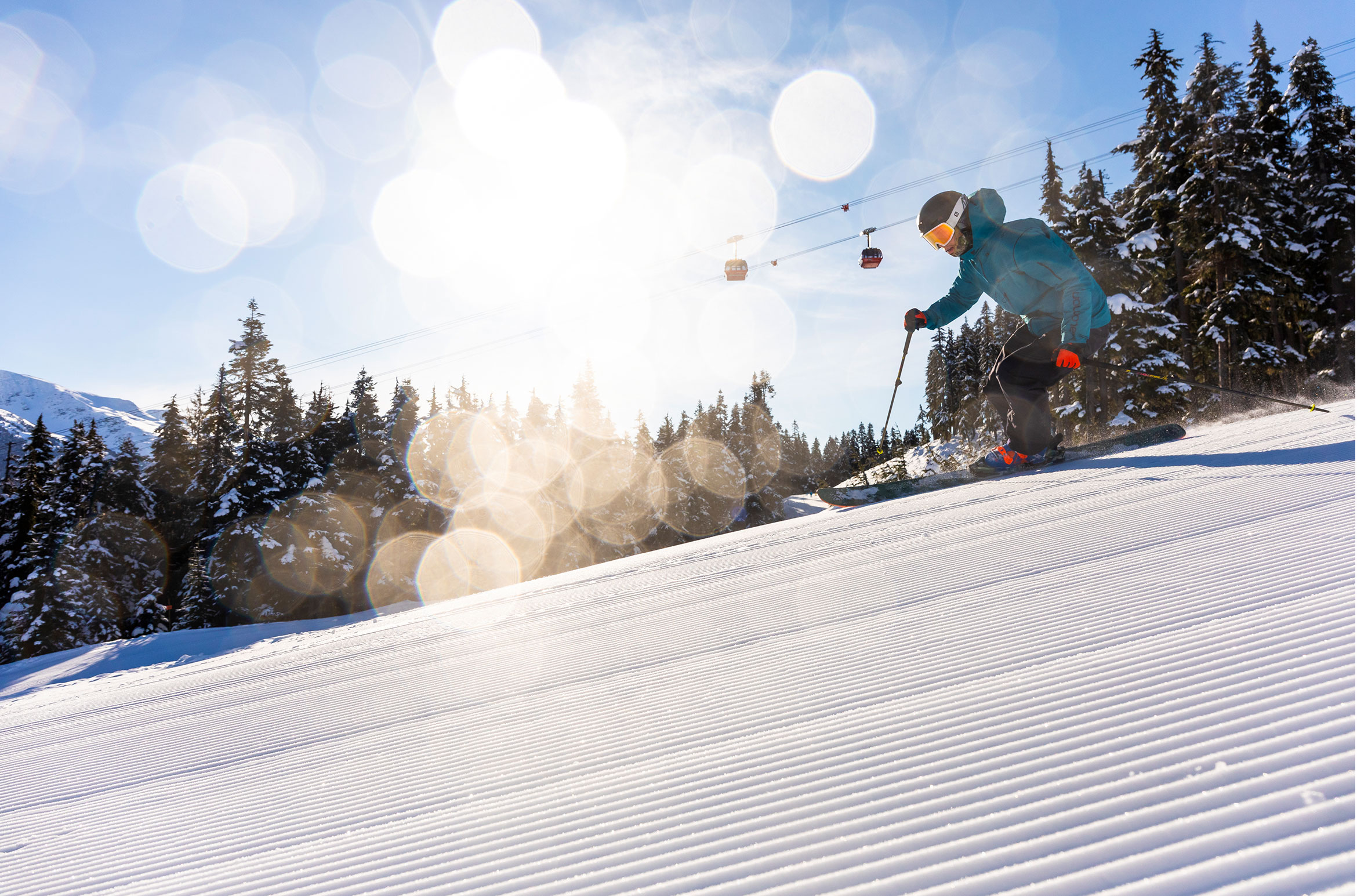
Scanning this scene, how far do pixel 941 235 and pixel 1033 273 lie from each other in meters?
0.90

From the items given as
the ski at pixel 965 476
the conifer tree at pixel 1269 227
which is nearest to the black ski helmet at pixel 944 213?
the ski at pixel 965 476

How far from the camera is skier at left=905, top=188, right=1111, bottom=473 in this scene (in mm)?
5656

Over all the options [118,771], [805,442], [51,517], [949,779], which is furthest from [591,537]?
[805,442]

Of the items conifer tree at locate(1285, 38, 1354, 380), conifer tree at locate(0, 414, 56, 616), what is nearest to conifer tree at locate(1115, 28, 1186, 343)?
conifer tree at locate(1285, 38, 1354, 380)

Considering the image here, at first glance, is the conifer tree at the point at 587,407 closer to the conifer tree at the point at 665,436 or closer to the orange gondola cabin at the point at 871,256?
the conifer tree at the point at 665,436

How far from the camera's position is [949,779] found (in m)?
1.45

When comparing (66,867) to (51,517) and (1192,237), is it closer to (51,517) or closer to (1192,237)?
(1192,237)

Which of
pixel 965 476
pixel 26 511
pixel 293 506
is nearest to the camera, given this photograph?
pixel 965 476

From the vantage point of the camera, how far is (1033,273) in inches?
225

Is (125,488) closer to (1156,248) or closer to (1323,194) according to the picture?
(1156,248)

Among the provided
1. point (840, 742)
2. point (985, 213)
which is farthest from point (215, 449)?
point (840, 742)

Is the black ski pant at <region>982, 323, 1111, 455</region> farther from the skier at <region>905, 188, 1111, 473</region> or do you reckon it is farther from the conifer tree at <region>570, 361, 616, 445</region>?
the conifer tree at <region>570, 361, 616, 445</region>

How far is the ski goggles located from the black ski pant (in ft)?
4.29

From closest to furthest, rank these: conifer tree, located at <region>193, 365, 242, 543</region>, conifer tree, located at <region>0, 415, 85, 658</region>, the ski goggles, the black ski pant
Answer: the ski goggles
the black ski pant
conifer tree, located at <region>0, 415, 85, 658</region>
conifer tree, located at <region>193, 365, 242, 543</region>
